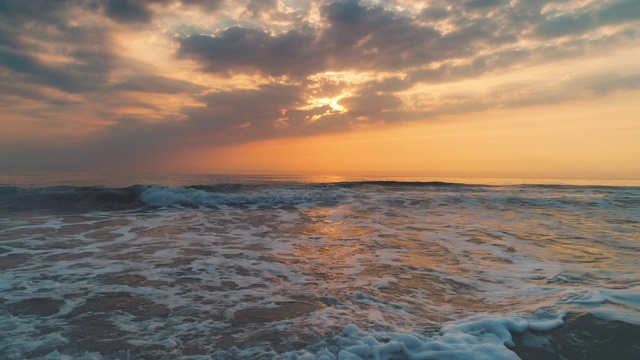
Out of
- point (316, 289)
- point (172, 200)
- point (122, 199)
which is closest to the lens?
point (316, 289)

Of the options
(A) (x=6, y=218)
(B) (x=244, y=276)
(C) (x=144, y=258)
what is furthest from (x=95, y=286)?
(A) (x=6, y=218)

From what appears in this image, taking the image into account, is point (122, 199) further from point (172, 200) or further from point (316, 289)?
point (316, 289)

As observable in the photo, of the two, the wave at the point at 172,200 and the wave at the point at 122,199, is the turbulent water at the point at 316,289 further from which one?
the wave at the point at 172,200

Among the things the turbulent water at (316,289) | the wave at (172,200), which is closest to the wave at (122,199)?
the wave at (172,200)

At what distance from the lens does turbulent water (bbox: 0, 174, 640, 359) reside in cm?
362

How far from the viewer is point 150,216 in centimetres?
1385

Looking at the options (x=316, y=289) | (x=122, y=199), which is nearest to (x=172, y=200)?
(x=122, y=199)

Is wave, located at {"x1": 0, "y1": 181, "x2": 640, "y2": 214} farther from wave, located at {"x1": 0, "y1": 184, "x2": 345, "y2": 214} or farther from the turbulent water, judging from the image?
the turbulent water

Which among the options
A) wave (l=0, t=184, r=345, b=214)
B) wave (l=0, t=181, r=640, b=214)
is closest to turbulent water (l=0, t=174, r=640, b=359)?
wave (l=0, t=184, r=345, b=214)

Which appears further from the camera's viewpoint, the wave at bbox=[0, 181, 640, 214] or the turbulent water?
the wave at bbox=[0, 181, 640, 214]

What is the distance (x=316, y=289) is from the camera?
5508 mm

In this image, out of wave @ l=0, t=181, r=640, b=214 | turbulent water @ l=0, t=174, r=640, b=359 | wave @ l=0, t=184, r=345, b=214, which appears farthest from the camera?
wave @ l=0, t=181, r=640, b=214

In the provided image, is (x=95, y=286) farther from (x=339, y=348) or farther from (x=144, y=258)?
(x=339, y=348)

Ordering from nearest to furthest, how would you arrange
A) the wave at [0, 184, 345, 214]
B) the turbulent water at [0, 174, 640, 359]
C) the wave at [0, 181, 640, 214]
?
the turbulent water at [0, 174, 640, 359]
the wave at [0, 184, 345, 214]
the wave at [0, 181, 640, 214]
